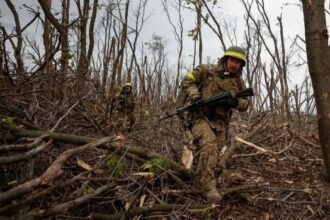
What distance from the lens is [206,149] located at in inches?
189

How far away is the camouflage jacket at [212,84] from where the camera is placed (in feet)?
16.8

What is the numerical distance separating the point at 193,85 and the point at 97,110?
3608 mm

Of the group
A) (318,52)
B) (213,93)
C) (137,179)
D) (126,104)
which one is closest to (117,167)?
(137,179)

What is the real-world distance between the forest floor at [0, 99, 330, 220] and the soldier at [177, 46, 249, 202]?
→ 19.0 inches

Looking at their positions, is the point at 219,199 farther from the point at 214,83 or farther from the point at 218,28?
the point at 218,28

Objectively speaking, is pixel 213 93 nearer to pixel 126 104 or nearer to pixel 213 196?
pixel 213 196

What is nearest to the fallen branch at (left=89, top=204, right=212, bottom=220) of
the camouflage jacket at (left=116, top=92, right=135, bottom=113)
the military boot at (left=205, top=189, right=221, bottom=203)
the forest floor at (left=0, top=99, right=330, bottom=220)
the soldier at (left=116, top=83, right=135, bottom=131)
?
the forest floor at (left=0, top=99, right=330, bottom=220)

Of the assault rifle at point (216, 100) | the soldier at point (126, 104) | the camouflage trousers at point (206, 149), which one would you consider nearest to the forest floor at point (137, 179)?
the camouflage trousers at point (206, 149)

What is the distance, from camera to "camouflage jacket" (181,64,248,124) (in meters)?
5.11

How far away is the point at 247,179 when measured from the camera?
17.9ft

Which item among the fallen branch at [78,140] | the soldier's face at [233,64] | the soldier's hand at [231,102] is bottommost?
the fallen branch at [78,140]

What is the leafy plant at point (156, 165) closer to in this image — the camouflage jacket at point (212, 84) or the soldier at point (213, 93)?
the soldier at point (213, 93)

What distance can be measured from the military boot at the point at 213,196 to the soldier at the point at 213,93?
265mm

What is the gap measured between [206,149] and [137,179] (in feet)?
2.79
